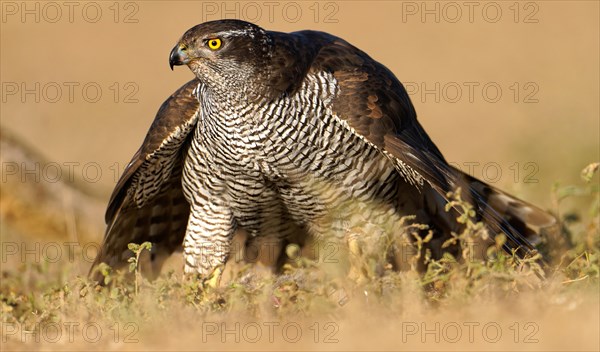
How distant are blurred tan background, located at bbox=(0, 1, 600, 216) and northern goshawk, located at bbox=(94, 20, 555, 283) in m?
2.67

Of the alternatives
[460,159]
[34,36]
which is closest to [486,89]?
[460,159]

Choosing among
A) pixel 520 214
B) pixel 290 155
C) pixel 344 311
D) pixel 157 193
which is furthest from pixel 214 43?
pixel 520 214

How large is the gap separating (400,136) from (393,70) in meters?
10.8

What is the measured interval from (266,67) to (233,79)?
232 mm

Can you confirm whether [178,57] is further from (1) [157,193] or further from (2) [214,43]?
(1) [157,193]

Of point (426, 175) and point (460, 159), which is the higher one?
point (426, 175)

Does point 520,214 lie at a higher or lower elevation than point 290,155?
lower

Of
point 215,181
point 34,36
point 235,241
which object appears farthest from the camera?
point 34,36

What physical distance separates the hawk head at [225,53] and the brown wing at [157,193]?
47 centimetres

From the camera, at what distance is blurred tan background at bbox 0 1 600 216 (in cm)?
1304

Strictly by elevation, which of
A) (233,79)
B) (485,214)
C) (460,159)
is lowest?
(460,159)

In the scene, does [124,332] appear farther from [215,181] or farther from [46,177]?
[46,177]

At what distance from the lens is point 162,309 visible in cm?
582

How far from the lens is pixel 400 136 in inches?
264
